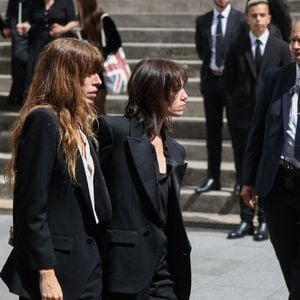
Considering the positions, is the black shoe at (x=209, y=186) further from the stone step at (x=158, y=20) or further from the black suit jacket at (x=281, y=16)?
the stone step at (x=158, y=20)

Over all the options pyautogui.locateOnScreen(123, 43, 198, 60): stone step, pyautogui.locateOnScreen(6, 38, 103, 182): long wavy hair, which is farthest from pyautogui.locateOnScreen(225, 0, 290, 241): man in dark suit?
pyautogui.locateOnScreen(6, 38, 103, 182): long wavy hair

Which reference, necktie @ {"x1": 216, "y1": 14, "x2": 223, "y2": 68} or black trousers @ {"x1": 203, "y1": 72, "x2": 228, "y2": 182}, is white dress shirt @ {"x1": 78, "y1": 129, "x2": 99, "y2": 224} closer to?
black trousers @ {"x1": 203, "y1": 72, "x2": 228, "y2": 182}

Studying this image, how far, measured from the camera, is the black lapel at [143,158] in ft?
13.8

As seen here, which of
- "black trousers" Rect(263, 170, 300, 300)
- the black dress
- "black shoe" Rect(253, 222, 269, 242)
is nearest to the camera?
"black trousers" Rect(263, 170, 300, 300)

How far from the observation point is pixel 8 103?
1198cm

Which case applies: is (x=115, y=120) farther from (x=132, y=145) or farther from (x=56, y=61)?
(x=56, y=61)

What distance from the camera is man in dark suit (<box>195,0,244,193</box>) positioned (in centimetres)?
951

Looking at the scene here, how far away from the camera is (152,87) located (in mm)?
4223

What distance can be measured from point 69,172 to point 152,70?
2.18 ft

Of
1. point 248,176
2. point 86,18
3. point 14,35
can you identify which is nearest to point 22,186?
point 248,176

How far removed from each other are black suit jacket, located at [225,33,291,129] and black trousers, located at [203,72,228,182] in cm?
53

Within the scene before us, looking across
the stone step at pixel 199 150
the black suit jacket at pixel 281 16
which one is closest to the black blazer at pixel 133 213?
the black suit jacket at pixel 281 16

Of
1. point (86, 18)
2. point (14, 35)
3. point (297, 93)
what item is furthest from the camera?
point (14, 35)

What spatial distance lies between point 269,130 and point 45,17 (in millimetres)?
5602
